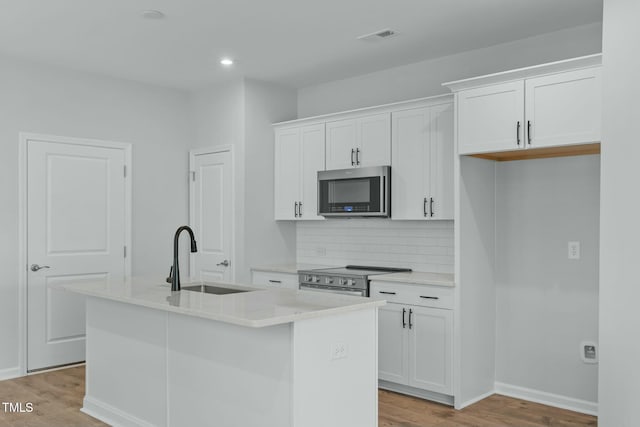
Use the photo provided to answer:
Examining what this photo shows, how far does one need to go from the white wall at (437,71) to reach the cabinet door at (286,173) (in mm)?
428

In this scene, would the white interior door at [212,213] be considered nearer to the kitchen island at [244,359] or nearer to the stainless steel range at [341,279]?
the stainless steel range at [341,279]

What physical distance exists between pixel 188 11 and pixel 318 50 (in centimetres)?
121

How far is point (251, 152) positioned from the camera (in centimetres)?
550

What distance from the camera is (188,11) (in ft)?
12.2

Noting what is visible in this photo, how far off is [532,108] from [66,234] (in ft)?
13.6

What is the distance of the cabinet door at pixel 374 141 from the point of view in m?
4.71

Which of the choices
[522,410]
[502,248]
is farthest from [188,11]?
[522,410]

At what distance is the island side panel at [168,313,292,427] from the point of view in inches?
103

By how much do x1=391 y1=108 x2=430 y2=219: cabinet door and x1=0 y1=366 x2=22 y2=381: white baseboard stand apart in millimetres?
3517

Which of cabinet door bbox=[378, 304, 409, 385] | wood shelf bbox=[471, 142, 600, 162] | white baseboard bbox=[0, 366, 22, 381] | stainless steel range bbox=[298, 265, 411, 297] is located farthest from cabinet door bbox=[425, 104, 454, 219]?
white baseboard bbox=[0, 366, 22, 381]

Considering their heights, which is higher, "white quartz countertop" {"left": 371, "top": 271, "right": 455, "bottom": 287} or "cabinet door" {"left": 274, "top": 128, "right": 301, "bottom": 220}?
"cabinet door" {"left": 274, "top": 128, "right": 301, "bottom": 220}

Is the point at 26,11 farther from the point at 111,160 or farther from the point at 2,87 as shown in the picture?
the point at 111,160

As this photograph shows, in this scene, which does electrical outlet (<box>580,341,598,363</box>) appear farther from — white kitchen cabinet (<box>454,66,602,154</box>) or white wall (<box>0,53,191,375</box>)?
white wall (<box>0,53,191,375</box>)

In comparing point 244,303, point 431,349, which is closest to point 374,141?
point 431,349
